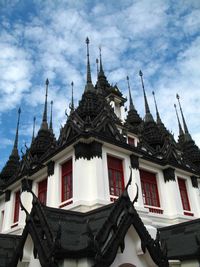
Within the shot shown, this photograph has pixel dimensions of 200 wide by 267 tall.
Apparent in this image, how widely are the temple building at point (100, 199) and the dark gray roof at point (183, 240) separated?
4 cm

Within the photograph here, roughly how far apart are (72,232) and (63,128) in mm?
7321

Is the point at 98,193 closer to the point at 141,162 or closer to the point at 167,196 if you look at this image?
the point at 141,162

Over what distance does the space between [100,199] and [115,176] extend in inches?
85.7

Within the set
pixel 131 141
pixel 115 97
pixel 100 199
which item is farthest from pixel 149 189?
pixel 115 97

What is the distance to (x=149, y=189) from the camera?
17.2 metres

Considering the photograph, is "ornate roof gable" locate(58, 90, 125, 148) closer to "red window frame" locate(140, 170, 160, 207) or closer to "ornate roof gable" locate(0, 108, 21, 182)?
"red window frame" locate(140, 170, 160, 207)

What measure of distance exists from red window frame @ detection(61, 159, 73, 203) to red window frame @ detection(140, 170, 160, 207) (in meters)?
4.23

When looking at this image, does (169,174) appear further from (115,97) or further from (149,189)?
(115,97)

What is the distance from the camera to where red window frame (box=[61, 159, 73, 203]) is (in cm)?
1507

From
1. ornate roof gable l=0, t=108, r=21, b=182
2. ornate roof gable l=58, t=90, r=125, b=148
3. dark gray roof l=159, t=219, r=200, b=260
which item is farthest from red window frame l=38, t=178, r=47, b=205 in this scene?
dark gray roof l=159, t=219, r=200, b=260

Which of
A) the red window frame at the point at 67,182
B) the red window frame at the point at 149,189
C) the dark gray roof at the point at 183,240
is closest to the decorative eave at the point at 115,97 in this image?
the red window frame at the point at 149,189

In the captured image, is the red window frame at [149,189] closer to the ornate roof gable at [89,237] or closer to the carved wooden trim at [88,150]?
the carved wooden trim at [88,150]

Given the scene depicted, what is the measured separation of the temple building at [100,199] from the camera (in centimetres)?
959

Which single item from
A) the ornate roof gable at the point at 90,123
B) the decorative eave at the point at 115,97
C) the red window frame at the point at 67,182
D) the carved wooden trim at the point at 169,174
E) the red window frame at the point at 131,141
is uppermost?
the decorative eave at the point at 115,97
